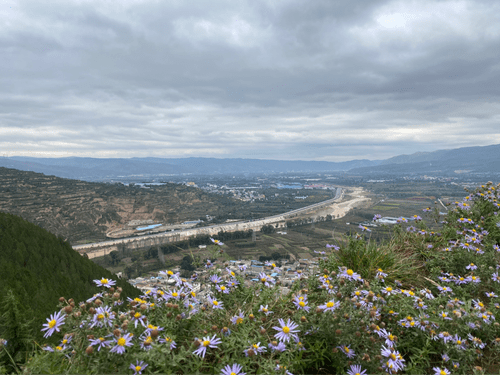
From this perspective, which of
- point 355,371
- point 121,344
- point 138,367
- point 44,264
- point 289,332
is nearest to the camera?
point 138,367

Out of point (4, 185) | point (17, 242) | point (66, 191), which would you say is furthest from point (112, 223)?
point (17, 242)

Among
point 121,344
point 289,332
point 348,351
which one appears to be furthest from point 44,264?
point 348,351

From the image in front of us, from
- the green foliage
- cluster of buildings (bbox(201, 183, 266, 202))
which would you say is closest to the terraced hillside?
cluster of buildings (bbox(201, 183, 266, 202))

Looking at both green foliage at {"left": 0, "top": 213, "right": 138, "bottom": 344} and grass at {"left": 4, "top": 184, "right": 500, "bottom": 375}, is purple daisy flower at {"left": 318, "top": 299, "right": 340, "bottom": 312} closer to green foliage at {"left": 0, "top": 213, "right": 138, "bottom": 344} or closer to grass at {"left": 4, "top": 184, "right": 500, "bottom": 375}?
grass at {"left": 4, "top": 184, "right": 500, "bottom": 375}

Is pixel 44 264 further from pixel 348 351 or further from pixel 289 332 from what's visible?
pixel 348 351

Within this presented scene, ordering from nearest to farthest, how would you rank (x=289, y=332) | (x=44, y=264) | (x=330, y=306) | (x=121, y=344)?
(x=121, y=344), (x=289, y=332), (x=330, y=306), (x=44, y=264)

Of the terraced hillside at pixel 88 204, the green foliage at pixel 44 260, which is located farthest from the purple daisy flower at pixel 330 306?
the terraced hillside at pixel 88 204
